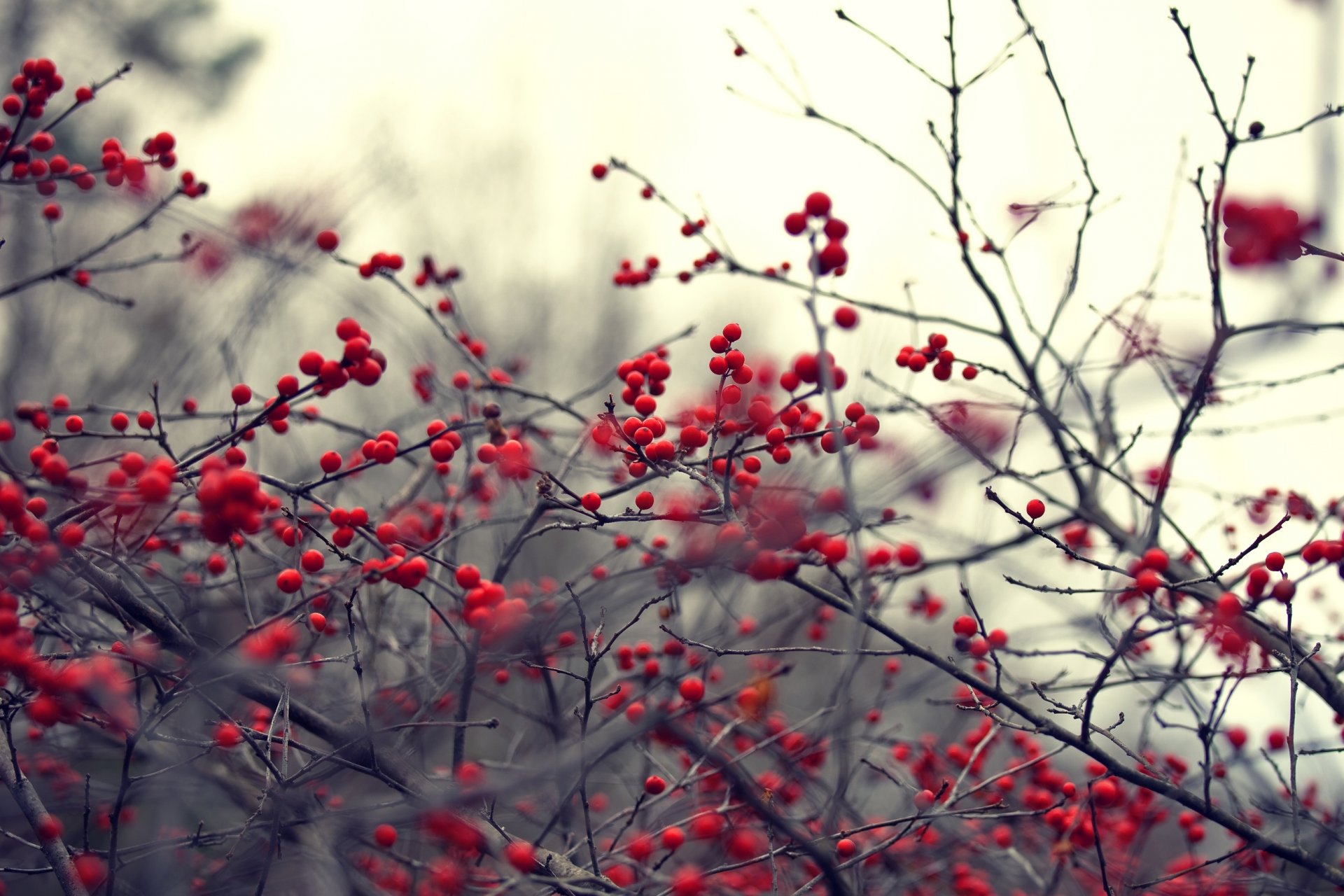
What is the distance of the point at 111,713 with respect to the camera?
1.30 metres

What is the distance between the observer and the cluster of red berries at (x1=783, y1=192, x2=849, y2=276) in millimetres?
1996

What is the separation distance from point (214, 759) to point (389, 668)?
1.50 m

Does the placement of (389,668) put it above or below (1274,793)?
above

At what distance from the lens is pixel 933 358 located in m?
2.60

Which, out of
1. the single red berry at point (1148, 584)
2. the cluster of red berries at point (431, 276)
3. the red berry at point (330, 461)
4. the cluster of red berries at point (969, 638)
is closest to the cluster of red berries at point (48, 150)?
the cluster of red berries at point (431, 276)

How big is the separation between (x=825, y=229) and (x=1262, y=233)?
111 centimetres

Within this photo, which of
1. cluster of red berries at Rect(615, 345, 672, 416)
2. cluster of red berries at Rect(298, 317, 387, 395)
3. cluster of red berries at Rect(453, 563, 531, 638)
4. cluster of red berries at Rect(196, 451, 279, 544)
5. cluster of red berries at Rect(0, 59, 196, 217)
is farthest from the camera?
cluster of red berries at Rect(0, 59, 196, 217)

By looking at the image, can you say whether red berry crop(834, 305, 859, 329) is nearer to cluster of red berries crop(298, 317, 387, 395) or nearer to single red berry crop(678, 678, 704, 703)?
single red berry crop(678, 678, 704, 703)

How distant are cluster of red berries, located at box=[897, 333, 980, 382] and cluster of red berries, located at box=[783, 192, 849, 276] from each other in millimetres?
577

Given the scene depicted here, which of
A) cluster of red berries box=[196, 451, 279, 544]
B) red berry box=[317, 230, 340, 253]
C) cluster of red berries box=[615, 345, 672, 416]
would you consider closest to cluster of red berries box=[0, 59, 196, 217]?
red berry box=[317, 230, 340, 253]

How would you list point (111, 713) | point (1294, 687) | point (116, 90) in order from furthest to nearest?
1. point (116, 90)
2. point (1294, 687)
3. point (111, 713)

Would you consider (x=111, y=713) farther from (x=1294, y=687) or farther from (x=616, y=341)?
(x=616, y=341)

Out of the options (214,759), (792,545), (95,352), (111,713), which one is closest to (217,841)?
(214,759)

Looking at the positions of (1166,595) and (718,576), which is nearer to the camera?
(718,576)
